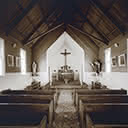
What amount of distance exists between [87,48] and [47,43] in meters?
2.73

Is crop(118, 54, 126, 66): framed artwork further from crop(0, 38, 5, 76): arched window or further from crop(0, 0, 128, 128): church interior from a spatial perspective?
crop(0, 38, 5, 76): arched window

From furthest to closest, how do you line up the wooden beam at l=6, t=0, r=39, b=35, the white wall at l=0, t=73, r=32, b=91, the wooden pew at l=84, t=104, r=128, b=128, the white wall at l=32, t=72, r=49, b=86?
the white wall at l=32, t=72, r=49, b=86 < the wooden beam at l=6, t=0, r=39, b=35 < the white wall at l=0, t=73, r=32, b=91 < the wooden pew at l=84, t=104, r=128, b=128

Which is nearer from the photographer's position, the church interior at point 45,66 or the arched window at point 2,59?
the church interior at point 45,66

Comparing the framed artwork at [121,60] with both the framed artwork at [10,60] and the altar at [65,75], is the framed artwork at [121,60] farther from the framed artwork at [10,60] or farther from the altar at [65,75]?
the altar at [65,75]

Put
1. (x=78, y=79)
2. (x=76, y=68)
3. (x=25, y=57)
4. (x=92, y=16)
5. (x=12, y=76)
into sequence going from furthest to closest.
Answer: (x=76, y=68), (x=78, y=79), (x=25, y=57), (x=92, y=16), (x=12, y=76)

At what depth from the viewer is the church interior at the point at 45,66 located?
2133 mm

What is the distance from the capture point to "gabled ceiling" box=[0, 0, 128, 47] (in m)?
4.11

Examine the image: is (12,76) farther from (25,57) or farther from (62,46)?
(62,46)

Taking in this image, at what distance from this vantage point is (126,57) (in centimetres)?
439

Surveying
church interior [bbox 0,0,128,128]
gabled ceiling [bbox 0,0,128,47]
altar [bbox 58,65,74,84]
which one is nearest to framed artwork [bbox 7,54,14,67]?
church interior [bbox 0,0,128,128]

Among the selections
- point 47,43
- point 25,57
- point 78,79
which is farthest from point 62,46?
point 25,57

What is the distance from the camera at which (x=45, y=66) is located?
880 centimetres

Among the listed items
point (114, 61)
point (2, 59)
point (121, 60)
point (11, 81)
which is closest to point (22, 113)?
point (2, 59)

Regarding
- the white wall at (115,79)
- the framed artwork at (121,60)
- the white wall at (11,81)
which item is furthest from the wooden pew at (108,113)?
the white wall at (11,81)
